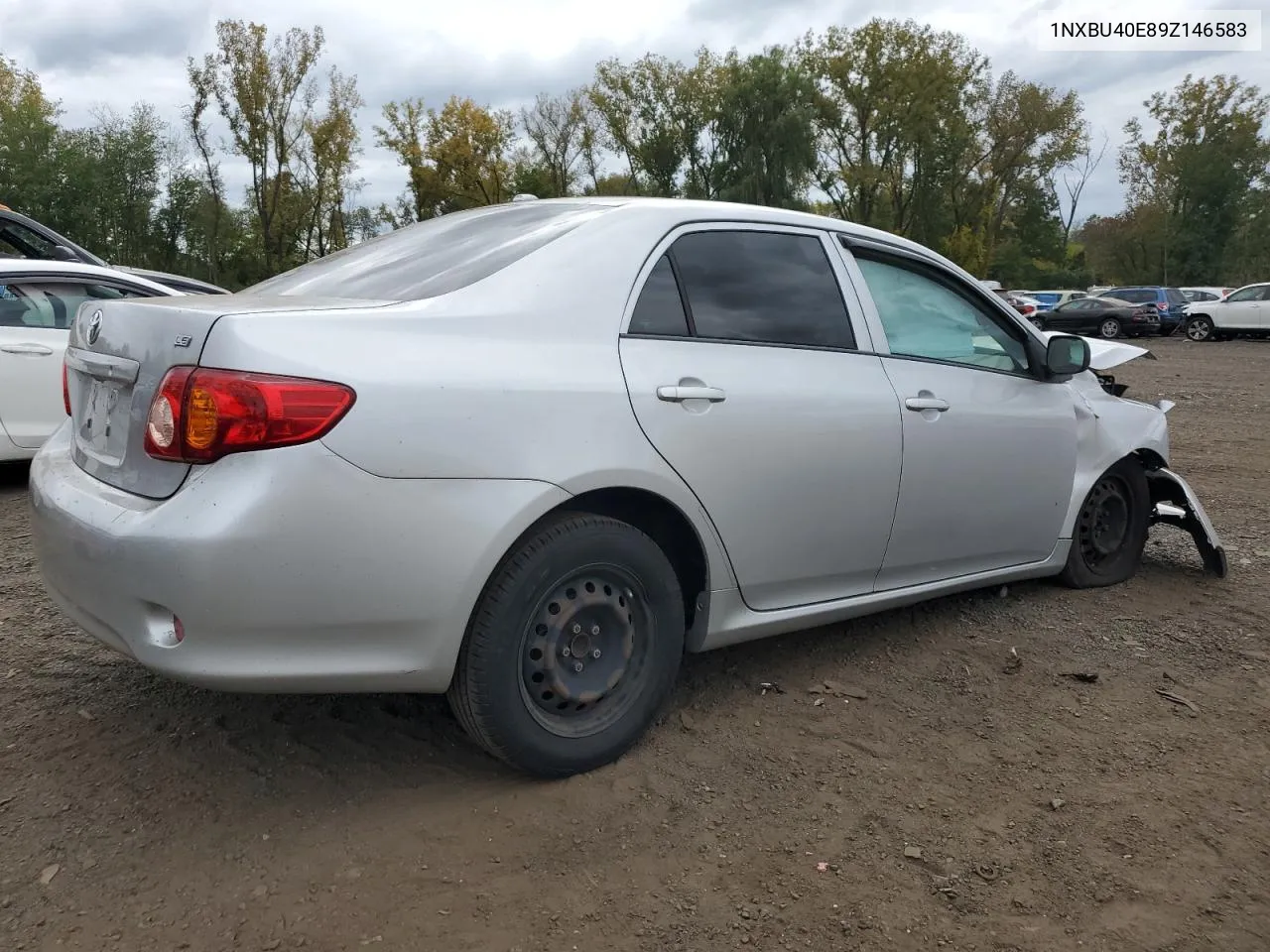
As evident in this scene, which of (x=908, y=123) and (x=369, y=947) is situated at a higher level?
(x=908, y=123)

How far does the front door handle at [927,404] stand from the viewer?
11.0 feet

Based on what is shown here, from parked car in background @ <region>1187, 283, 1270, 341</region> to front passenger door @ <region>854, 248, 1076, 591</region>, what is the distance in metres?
26.8

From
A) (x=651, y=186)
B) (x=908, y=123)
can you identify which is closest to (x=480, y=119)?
(x=651, y=186)

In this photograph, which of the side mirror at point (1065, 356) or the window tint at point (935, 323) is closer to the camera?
the window tint at point (935, 323)

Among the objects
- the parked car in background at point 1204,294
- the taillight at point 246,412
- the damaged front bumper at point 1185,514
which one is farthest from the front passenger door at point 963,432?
the parked car in background at point 1204,294

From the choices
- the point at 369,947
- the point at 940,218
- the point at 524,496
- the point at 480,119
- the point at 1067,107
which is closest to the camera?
the point at 369,947

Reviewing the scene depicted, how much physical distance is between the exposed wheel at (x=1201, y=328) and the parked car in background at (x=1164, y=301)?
91 cm

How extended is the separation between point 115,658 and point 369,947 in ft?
6.24

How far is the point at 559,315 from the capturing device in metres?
2.61

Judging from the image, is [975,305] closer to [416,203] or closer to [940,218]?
[416,203]

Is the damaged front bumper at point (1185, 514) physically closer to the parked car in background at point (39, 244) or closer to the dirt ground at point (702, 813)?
the dirt ground at point (702, 813)

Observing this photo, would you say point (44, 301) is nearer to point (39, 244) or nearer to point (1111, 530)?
point (39, 244)

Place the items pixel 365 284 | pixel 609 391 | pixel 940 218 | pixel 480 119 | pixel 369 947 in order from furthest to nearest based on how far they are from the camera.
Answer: pixel 940 218 → pixel 480 119 → pixel 365 284 → pixel 609 391 → pixel 369 947

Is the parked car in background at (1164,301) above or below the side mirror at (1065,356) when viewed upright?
above
